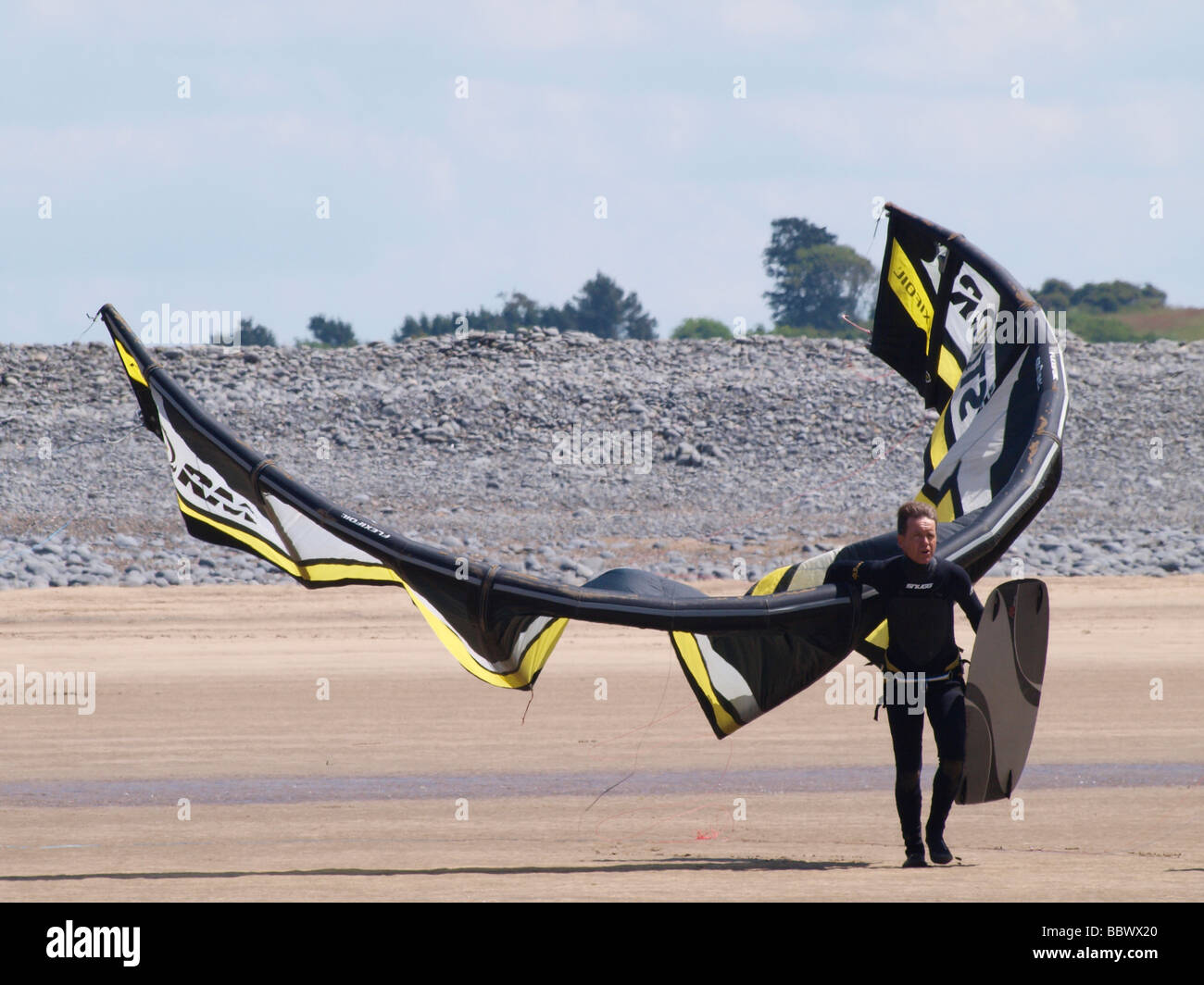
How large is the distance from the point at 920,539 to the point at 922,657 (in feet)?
2.02

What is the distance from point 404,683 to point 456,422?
3158 centimetres

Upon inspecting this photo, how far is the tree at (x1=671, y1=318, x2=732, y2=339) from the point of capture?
9356cm

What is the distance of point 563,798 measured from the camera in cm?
1121

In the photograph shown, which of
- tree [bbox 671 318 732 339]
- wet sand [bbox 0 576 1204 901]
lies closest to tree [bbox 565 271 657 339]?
tree [bbox 671 318 732 339]

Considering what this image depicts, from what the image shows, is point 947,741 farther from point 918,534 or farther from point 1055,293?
point 1055,293

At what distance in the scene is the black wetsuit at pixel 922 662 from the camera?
802cm

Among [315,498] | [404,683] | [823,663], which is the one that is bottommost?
[404,683]

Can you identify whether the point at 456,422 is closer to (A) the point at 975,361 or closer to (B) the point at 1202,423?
(B) the point at 1202,423

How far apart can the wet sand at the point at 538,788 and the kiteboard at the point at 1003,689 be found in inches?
19.2

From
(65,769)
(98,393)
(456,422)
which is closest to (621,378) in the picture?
(456,422)

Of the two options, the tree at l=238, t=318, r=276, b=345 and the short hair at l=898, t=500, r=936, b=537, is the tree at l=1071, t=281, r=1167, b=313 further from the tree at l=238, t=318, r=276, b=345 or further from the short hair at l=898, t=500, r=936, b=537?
the short hair at l=898, t=500, r=936, b=537

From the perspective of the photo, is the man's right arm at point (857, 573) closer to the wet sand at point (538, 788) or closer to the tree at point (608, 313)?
the wet sand at point (538, 788)

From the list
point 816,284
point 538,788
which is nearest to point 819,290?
point 816,284

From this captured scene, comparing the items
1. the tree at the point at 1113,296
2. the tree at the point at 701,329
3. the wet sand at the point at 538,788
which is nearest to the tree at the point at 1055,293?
the tree at the point at 1113,296
